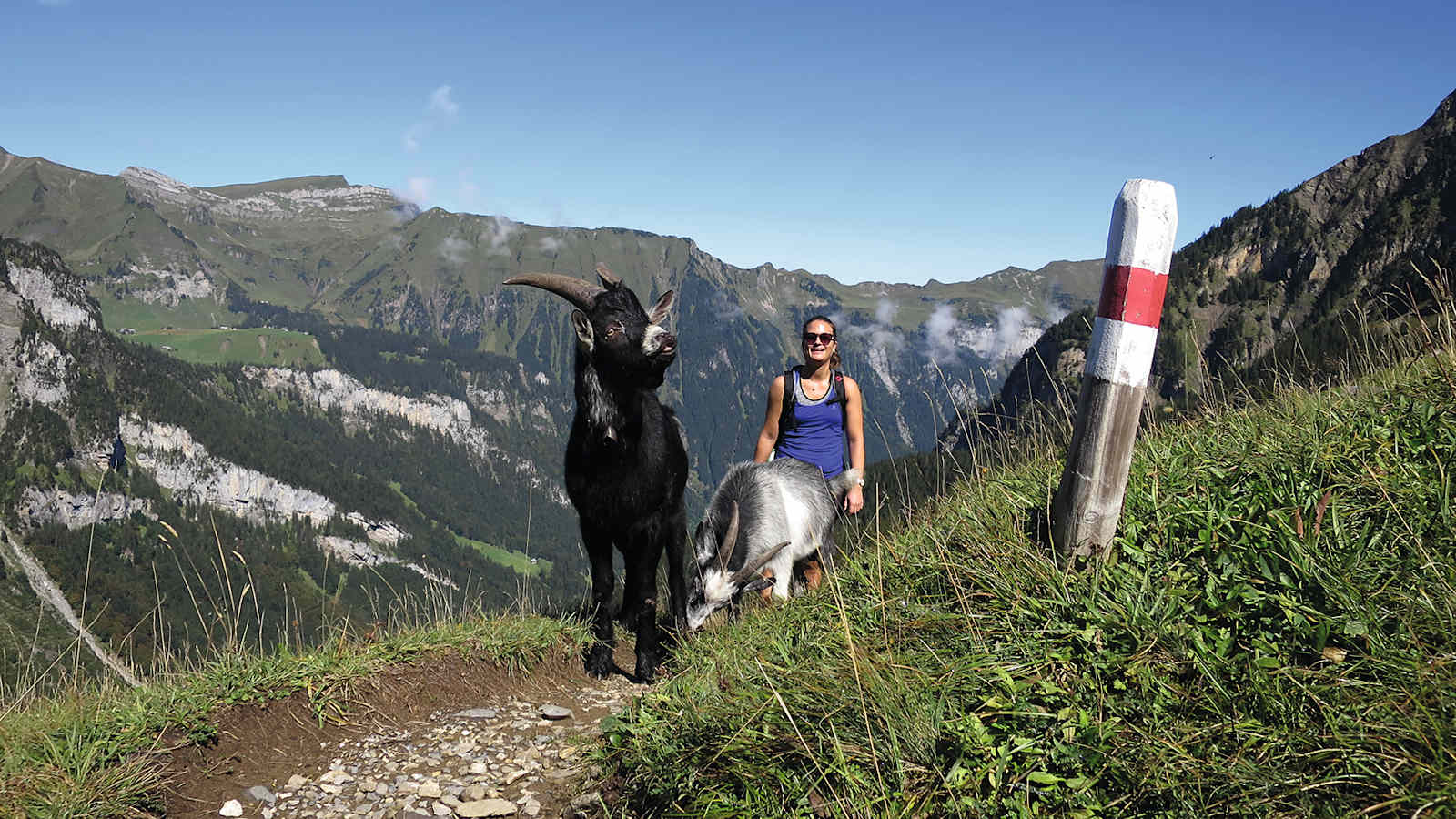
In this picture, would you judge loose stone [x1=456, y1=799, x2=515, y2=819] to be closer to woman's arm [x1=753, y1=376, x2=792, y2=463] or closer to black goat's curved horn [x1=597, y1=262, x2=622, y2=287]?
black goat's curved horn [x1=597, y1=262, x2=622, y2=287]

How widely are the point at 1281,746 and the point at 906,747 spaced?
120 cm

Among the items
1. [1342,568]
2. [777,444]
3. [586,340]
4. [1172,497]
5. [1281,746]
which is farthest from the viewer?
[777,444]

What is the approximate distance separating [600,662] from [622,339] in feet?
8.97

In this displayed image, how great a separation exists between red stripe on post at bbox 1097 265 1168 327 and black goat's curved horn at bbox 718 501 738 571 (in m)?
4.27

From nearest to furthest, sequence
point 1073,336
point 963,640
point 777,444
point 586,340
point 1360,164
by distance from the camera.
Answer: point 963,640, point 586,340, point 777,444, point 1073,336, point 1360,164

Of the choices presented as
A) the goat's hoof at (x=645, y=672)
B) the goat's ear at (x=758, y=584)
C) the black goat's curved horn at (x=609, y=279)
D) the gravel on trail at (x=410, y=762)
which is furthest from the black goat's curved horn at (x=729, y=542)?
the black goat's curved horn at (x=609, y=279)

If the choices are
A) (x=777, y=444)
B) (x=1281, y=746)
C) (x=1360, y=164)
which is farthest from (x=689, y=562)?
(x=1360, y=164)

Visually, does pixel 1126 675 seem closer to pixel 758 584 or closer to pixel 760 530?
pixel 758 584

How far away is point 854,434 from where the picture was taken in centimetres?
858

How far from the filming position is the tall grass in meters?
2.55

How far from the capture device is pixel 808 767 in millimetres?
3223

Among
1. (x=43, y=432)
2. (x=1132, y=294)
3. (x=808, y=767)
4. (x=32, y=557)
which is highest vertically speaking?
(x=1132, y=294)

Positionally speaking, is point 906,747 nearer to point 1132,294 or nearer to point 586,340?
point 1132,294

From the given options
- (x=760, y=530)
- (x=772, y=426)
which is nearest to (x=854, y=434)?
(x=772, y=426)
